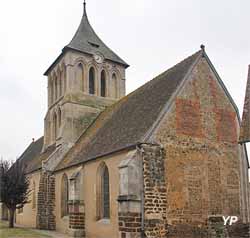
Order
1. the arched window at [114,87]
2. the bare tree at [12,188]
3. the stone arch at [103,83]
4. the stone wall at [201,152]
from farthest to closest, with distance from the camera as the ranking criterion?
the arched window at [114,87] → the stone arch at [103,83] → the bare tree at [12,188] → the stone wall at [201,152]

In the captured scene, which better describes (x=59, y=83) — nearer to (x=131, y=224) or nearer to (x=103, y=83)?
(x=103, y=83)

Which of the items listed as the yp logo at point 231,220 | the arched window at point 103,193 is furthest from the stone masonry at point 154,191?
the arched window at point 103,193

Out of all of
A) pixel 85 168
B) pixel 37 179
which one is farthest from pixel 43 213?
pixel 85 168

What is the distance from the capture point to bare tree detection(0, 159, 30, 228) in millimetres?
25891

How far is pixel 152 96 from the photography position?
20.3m

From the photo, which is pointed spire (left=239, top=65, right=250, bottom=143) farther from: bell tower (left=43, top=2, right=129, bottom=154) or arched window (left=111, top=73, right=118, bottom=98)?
arched window (left=111, top=73, right=118, bottom=98)

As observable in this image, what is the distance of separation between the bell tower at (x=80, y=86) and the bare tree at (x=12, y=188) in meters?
3.45

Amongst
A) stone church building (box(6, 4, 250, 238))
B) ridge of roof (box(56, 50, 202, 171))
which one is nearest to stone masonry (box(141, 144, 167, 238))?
stone church building (box(6, 4, 250, 238))

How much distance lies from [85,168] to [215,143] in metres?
7.16

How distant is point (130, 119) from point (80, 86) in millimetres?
10161

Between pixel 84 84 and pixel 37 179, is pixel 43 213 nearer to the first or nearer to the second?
pixel 37 179

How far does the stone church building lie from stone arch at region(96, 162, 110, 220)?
0.05 metres

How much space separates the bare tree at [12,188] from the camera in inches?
1019

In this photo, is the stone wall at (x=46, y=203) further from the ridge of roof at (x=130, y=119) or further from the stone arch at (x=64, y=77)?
the stone arch at (x=64, y=77)
